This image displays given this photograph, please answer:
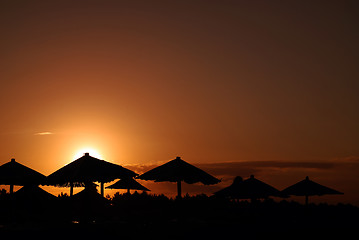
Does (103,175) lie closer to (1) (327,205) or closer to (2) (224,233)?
(2) (224,233)

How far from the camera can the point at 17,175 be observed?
25578mm

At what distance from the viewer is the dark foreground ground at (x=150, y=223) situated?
1888 centimetres

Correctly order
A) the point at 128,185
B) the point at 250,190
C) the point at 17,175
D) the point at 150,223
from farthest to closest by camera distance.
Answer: the point at 128,185 → the point at 17,175 → the point at 250,190 → the point at 150,223

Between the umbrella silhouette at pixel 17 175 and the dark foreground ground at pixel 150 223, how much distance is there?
4.49 m

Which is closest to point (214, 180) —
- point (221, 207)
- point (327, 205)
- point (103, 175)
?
point (221, 207)

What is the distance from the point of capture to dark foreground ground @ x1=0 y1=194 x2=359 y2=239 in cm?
1888

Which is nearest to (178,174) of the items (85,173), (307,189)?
(85,173)

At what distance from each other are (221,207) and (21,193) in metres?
12.3

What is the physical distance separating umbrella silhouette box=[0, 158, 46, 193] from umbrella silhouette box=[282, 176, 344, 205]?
14417 millimetres

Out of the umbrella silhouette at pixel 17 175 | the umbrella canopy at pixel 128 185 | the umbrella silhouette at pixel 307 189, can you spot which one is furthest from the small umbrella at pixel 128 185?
the umbrella silhouette at pixel 307 189

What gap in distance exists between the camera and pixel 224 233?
792 inches

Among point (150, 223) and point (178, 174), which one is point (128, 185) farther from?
point (150, 223)

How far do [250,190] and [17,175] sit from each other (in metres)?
12.2

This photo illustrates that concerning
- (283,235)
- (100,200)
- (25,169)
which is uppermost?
(25,169)
